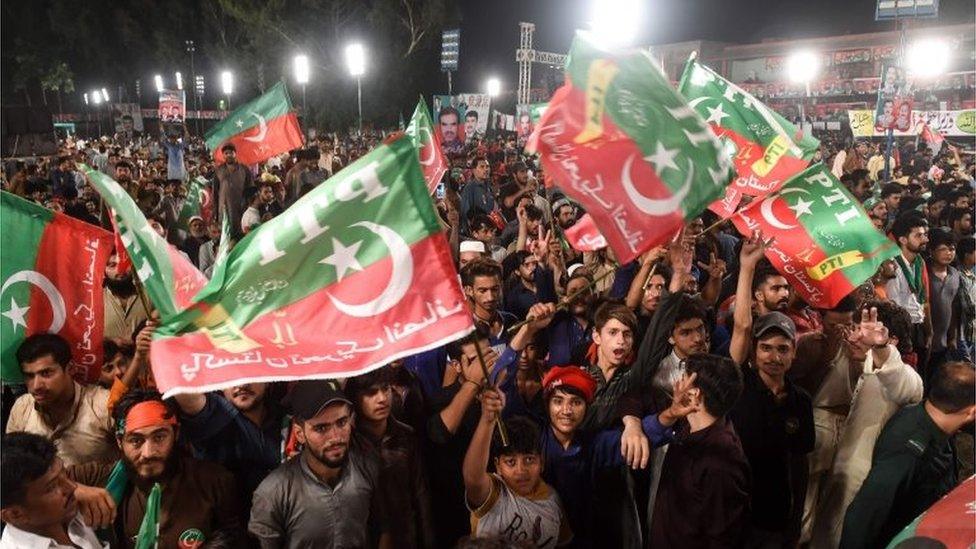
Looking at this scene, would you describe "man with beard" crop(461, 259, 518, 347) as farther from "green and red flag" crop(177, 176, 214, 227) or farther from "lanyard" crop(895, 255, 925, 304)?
"green and red flag" crop(177, 176, 214, 227)

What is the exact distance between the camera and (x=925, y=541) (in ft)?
7.13

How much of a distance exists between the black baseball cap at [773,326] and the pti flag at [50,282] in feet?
11.5

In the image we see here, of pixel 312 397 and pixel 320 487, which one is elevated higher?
pixel 312 397

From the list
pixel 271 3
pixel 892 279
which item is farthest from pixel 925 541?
pixel 271 3

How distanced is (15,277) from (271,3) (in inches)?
1284

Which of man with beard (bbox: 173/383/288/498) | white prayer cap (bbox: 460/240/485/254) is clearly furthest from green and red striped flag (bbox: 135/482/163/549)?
white prayer cap (bbox: 460/240/485/254)

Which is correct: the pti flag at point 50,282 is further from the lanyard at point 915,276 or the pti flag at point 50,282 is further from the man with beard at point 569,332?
the lanyard at point 915,276

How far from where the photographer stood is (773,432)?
3.83 m

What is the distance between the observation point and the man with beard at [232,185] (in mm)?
10836

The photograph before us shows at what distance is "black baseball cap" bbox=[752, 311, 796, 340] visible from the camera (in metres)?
4.08

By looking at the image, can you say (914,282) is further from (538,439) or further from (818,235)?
(538,439)

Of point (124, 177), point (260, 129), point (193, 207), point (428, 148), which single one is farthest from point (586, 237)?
point (124, 177)

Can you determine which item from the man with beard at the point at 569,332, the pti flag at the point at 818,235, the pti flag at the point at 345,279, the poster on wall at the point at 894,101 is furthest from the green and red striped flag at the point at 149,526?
the poster on wall at the point at 894,101

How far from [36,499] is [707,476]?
2.57 meters
